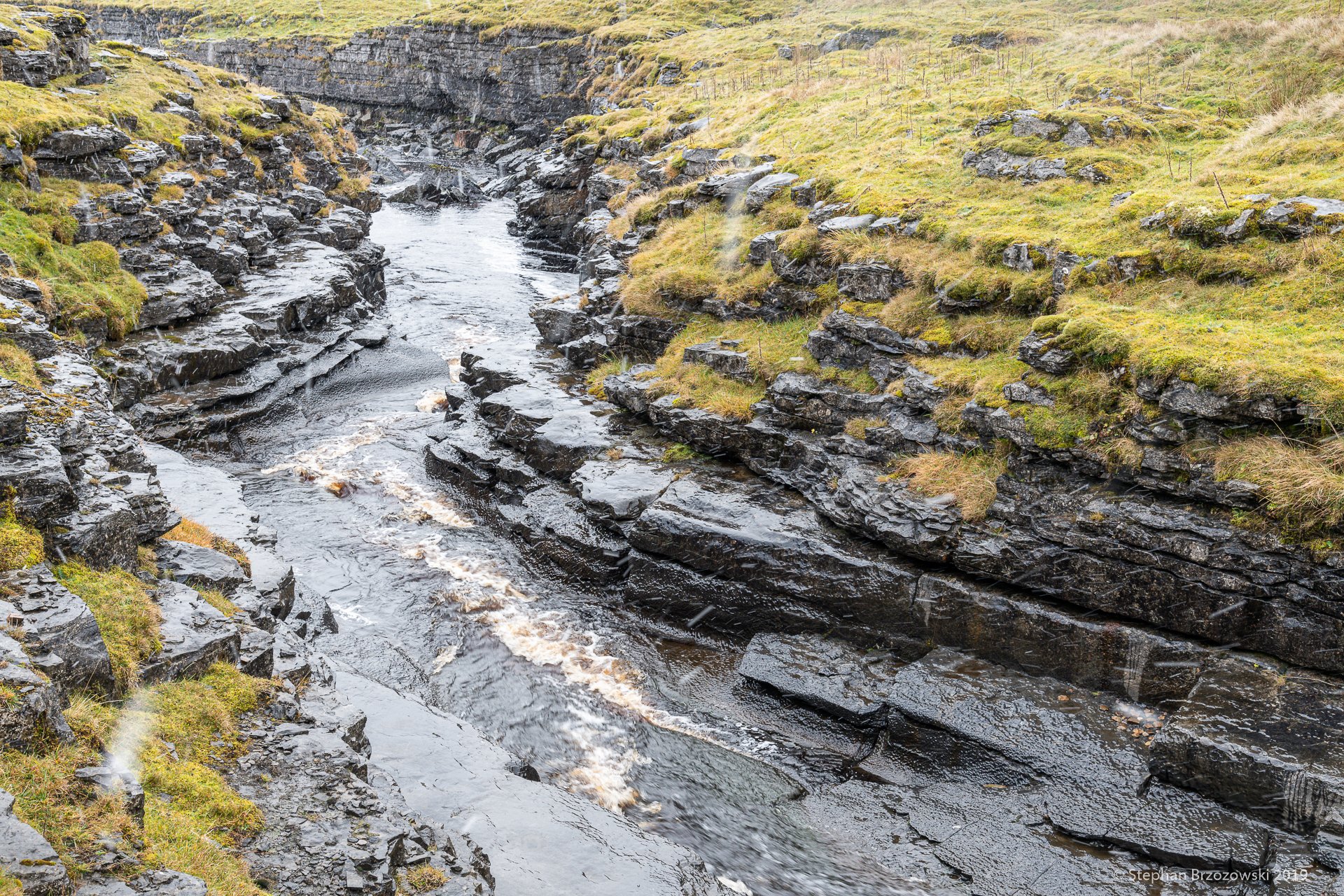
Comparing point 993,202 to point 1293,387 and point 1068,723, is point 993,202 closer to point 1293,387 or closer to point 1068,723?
point 1293,387

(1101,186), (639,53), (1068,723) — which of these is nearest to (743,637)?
(1068,723)

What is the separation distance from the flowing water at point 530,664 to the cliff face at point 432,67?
66.1m

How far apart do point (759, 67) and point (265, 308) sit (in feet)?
127

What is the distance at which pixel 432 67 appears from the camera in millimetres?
98188

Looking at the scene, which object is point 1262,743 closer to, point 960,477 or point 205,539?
point 960,477

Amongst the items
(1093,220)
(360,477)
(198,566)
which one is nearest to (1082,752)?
(1093,220)

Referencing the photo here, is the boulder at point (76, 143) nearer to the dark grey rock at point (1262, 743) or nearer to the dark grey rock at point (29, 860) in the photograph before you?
the dark grey rock at point (29, 860)

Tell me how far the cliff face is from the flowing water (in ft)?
217

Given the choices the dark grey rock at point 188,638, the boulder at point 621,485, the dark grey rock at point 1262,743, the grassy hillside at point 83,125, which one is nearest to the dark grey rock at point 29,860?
the dark grey rock at point 188,638

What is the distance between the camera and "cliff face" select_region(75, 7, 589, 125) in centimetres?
9069

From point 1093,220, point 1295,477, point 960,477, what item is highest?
point 1093,220

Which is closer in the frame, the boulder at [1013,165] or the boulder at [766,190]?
the boulder at [1013,165]

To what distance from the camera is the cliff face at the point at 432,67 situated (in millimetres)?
90688

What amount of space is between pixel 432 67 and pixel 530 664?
94.7m
